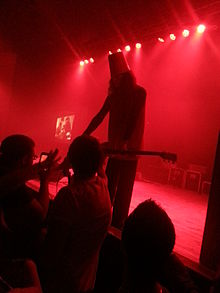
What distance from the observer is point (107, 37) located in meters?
6.86

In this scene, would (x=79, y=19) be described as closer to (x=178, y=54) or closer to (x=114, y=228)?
(x=178, y=54)

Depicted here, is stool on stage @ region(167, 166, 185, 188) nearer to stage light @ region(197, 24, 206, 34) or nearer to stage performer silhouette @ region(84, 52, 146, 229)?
stage light @ region(197, 24, 206, 34)

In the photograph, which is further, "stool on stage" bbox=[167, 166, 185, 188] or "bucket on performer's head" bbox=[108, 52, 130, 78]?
"stool on stage" bbox=[167, 166, 185, 188]

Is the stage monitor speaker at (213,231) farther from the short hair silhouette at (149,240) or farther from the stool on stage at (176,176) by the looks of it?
the stool on stage at (176,176)

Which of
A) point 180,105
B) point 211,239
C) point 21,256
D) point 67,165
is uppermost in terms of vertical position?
point 180,105

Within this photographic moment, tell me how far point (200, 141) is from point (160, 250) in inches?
303

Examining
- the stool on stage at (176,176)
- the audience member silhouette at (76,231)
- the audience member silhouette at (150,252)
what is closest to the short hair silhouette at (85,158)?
the audience member silhouette at (76,231)

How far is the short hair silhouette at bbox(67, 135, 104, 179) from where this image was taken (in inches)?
49.3

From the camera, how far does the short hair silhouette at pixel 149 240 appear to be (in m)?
0.77

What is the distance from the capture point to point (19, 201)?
1.30 metres

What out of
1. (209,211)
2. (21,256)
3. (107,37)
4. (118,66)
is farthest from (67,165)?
(107,37)

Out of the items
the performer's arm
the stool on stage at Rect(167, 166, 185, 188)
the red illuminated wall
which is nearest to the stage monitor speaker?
the performer's arm

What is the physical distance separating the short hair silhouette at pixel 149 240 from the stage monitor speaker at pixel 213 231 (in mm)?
842

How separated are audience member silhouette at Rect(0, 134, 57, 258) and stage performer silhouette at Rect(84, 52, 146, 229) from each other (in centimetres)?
71
